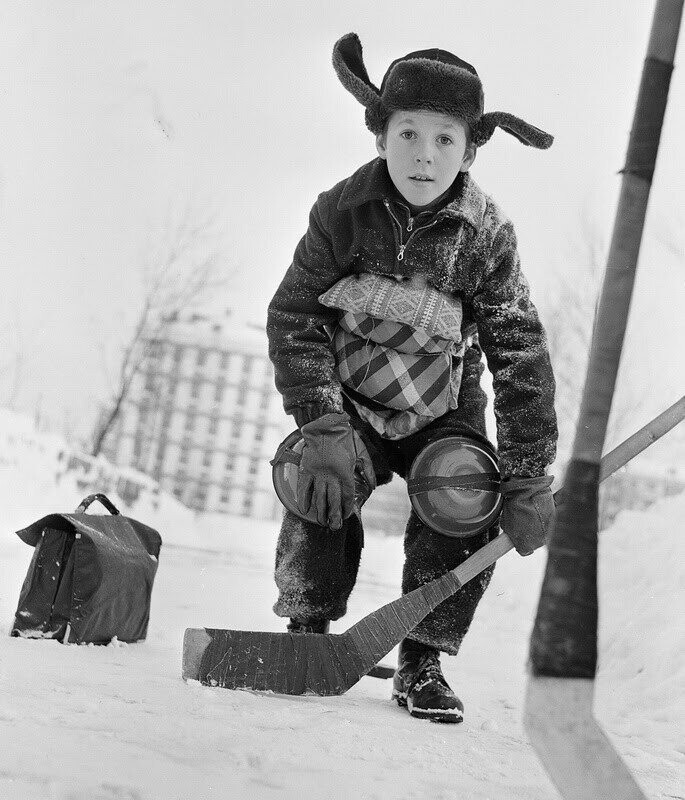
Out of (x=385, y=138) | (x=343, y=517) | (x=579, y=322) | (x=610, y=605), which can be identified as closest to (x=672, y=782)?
(x=343, y=517)

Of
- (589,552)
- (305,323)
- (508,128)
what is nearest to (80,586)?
(305,323)

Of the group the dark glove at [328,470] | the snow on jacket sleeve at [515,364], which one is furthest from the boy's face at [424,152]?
the dark glove at [328,470]

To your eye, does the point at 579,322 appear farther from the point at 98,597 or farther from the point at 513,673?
the point at 98,597

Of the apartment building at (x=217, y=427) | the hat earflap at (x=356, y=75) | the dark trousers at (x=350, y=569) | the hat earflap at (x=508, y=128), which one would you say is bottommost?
the apartment building at (x=217, y=427)

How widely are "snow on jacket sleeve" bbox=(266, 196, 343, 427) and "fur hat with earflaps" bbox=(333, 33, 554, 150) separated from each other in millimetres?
227

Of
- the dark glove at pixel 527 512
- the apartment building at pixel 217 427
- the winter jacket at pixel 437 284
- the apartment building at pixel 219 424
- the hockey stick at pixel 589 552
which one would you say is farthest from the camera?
the apartment building at pixel 219 424

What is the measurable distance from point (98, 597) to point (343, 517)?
521 millimetres

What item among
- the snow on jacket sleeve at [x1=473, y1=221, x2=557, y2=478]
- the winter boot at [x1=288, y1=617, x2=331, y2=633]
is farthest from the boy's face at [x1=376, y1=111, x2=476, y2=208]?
the winter boot at [x1=288, y1=617, x2=331, y2=633]

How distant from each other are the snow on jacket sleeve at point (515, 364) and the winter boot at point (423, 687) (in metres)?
0.36

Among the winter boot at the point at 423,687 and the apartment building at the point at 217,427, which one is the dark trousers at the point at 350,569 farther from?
the apartment building at the point at 217,427

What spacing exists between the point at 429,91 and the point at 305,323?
482mm

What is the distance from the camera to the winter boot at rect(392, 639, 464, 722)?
1.52 m

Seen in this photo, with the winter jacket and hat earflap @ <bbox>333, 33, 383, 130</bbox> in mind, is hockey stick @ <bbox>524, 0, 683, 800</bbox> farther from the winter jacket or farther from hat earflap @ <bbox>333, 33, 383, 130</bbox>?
hat earflap @ <bbox>333, 33, 383, 130</bbox>

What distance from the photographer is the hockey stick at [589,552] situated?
1.88 feet
